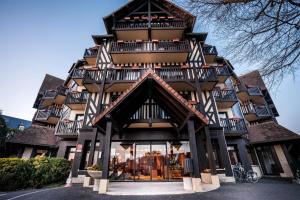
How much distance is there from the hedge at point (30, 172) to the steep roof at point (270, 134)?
51.7 ft

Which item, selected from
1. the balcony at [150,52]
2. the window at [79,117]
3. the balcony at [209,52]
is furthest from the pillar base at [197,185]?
the balcony at [209,52]

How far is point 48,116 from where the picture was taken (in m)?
15.4

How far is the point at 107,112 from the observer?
676 centimetres

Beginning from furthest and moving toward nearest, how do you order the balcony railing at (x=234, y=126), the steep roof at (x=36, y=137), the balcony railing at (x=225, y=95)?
1. the steep roof at (x=36, y=137)
2. the balcony railing at (x=225, y=95)
3. the balcony railing at (x=234, y=126)

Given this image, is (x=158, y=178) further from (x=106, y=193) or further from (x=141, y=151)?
(x=106, y=193)

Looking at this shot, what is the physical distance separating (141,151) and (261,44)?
874 centimetres

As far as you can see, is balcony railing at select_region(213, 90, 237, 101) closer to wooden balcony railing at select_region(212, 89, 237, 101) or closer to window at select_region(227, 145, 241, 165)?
wooden balcony railing at select_region(212, 89, 237, 101)

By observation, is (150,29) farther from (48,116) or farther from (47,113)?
(47,113)

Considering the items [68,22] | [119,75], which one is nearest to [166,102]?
[119,75]

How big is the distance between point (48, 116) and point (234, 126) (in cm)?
1725

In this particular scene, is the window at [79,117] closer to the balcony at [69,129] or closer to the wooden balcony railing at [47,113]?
the balcony at [69,129]

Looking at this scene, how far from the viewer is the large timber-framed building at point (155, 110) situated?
8.59 metres

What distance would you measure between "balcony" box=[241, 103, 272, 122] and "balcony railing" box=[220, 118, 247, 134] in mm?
4844

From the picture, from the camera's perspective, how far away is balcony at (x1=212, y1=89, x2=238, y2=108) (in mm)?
12516
